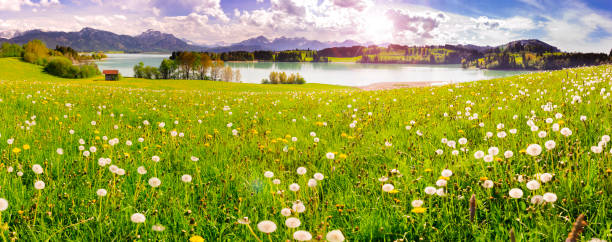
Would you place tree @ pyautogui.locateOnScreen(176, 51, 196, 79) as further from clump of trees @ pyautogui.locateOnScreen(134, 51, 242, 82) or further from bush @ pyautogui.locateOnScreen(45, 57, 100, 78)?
bush @ pyautogui.locateOnScreen(45, 57, 100, 78)

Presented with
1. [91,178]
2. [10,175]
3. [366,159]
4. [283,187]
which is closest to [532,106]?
[366,159]

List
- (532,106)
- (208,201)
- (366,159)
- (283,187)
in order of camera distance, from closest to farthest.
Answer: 1. (208,201)
2. (283,187)
3. (366,159)
4. (532,106)

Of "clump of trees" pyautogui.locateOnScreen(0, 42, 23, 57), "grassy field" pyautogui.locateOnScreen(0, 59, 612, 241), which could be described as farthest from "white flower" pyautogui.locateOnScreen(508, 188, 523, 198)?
"clump of trees" pyautogui.locateOnScreen(0, 42, 23, 57)

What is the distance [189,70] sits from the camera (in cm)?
13962

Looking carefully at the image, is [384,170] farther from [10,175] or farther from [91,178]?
[10,175]

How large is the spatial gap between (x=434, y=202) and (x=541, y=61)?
23404 centimetres

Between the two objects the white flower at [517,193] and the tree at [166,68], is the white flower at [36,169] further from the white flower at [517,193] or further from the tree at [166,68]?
the tree at [166,68]

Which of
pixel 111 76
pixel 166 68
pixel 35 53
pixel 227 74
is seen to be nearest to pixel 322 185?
pixel 111 76

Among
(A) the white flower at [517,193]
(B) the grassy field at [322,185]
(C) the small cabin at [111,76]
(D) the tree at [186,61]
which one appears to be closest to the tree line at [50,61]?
(C) the small cabin at [111,76]

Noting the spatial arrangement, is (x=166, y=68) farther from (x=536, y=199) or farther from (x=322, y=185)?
(x=536, y=199)

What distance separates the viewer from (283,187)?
10.1ft

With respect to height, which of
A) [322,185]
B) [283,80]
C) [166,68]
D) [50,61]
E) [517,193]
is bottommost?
[322,185]

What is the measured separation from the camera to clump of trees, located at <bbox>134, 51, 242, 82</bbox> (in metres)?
129

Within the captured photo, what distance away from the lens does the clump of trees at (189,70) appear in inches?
5064
